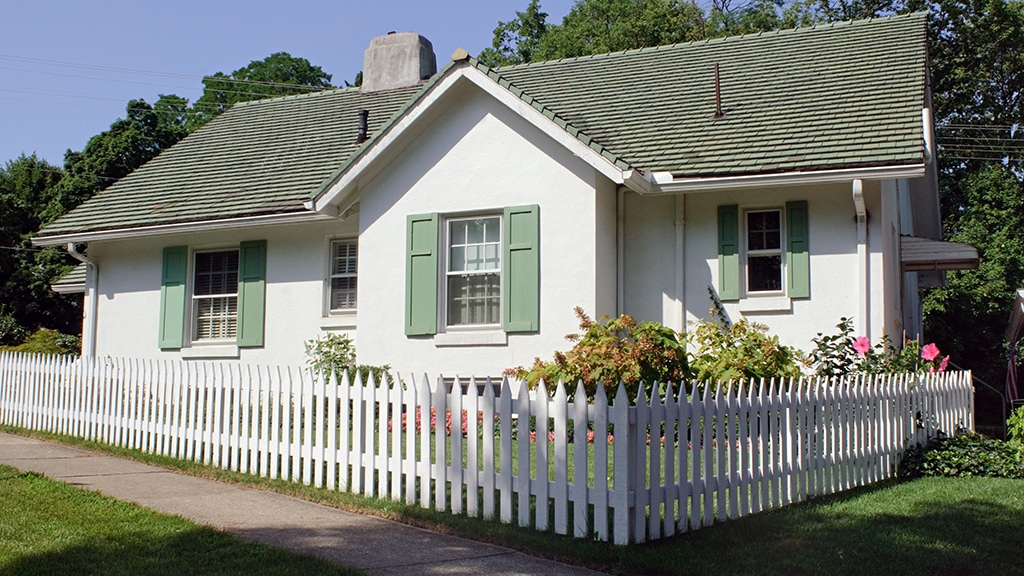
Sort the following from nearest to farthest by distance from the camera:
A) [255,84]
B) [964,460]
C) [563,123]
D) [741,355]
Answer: [964,460] → [741,355] → [563,123] → [255,84]

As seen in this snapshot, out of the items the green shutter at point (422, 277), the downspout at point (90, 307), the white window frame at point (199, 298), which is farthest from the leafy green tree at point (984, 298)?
the downspout at point (90, 307)

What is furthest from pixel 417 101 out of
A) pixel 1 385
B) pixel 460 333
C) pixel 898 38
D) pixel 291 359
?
pixel 898 38

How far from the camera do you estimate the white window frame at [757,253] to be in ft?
40.7

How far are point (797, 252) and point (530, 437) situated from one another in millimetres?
5688

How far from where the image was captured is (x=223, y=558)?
18.7ft

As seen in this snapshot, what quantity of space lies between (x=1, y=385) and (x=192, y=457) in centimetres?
497

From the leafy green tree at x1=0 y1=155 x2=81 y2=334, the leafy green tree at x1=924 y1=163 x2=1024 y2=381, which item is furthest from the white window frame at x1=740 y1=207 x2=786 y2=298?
the leafy green tree at x1=0 y1=155 x2=81 y2=334

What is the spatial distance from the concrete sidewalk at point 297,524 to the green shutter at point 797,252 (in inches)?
278

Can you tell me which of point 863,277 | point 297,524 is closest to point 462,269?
point 863,277

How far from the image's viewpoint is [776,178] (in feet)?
38.7

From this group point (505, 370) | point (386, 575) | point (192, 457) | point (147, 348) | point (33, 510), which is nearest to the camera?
point (386, 575)

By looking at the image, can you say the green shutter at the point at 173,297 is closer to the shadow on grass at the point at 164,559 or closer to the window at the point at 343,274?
the window at the point at 343,274

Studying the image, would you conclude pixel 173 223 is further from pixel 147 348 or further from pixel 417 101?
pixel 417 101

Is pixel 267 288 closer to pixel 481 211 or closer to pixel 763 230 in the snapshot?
pixel 481 211
